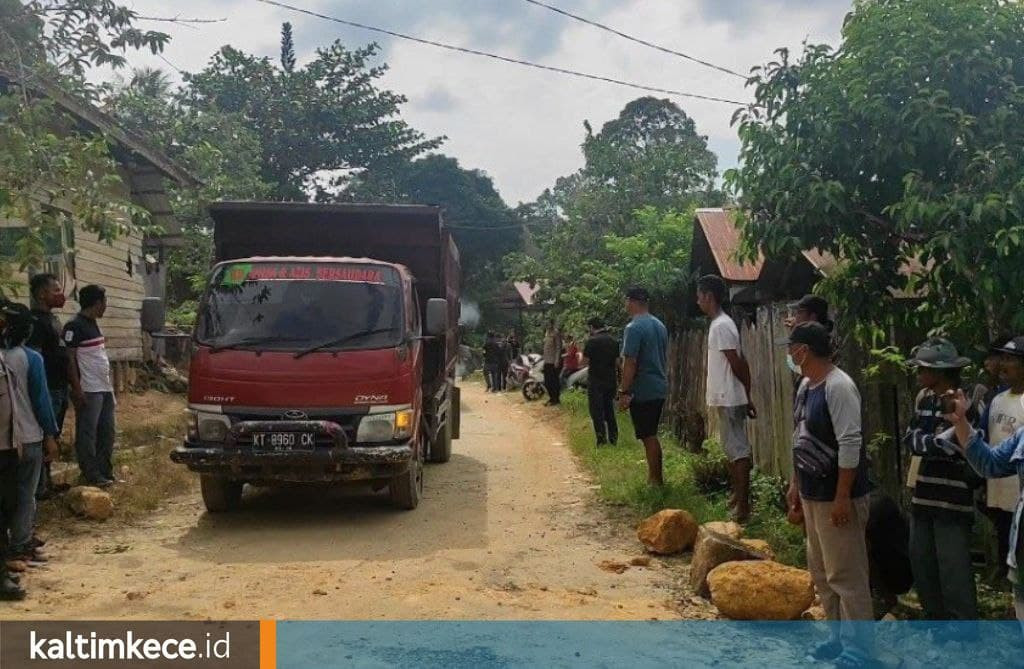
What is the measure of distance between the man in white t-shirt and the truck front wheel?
171 inches

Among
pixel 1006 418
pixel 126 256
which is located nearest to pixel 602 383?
pixel 1006 418

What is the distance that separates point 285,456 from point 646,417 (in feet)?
9.83

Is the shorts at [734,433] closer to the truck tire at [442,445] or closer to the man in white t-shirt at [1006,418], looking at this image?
the man in white t-shirt at [1006,418]

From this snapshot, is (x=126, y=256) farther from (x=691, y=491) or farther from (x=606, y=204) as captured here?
(x=606, y=204)

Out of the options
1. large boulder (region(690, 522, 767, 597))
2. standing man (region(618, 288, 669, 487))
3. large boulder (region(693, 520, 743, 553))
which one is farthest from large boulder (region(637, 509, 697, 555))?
standing man (region(618, 288, 669, 487))

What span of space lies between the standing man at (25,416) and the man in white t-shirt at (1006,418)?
5.20 m

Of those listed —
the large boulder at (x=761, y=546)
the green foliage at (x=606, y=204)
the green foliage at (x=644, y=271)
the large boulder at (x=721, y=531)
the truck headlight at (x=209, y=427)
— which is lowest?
the large boulder at (x=761, y=546)

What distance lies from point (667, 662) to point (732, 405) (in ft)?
8.65

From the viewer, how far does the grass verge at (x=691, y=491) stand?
19.2 ft

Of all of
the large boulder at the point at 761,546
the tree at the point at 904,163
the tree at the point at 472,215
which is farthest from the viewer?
the tree at the point at 472,215

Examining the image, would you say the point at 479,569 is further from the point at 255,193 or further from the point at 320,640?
the point at 255,193

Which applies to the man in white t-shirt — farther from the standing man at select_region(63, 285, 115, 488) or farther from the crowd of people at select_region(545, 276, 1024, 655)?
the standing man at select_region(63, 285, 115, 488)

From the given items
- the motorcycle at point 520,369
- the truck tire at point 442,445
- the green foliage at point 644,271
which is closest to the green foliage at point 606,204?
the green foliage at point 644,271

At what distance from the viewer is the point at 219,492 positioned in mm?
7070
